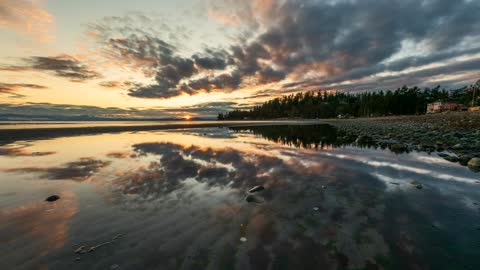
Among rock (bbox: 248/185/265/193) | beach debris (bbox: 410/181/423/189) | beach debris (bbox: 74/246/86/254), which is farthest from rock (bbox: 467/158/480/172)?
beach debris (bbox: 74/246/86/254)

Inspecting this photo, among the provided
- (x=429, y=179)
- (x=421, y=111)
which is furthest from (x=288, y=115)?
(x=429, y=179)

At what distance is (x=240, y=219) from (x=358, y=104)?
451 feet

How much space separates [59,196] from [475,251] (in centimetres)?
868

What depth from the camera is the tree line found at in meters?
89.6

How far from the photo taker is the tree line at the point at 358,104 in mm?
89562

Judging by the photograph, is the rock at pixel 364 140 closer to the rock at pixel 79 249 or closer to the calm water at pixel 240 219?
the calm water at pixel 240 219

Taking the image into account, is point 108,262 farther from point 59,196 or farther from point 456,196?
point 456,196

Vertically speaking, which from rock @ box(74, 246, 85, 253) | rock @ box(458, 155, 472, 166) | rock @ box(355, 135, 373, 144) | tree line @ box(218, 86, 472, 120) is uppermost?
tree line @ box(218, 86, 472, 120)

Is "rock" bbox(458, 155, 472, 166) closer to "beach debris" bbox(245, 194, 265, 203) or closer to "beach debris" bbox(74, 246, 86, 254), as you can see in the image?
"beach debris" bbox(245, 194, 265, 203)

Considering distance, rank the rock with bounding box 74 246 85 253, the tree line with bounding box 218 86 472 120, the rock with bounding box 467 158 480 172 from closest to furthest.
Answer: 1. the rock with bounding box 74 246 85 253
2. the rock with bounding box 467 158 480 172
3. the tree line with bounding box 218 86 472 120

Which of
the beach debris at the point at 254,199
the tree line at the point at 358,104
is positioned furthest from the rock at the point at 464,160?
the tree line at the point at 358,104

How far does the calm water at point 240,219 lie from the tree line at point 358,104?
337ft

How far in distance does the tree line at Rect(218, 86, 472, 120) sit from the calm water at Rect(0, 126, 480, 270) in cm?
10278

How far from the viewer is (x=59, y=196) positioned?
527cm
